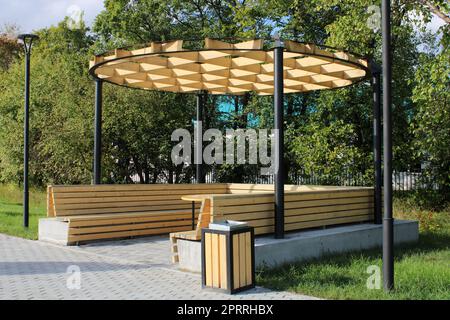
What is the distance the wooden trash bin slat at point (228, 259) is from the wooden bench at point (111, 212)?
4427 mm

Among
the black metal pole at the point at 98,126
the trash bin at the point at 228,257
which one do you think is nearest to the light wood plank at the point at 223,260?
the trash bin at the point at 228,257

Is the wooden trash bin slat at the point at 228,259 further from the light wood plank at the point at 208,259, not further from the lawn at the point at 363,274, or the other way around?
the lawn at the point at 363,274

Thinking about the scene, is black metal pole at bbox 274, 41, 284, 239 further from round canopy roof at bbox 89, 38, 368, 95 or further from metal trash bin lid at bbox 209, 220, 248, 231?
metal trash bin lid at bbox 209, 220, 248, 231

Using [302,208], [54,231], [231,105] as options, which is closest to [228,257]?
[302,208]

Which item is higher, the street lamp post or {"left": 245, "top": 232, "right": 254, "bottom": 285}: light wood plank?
the street lamp post

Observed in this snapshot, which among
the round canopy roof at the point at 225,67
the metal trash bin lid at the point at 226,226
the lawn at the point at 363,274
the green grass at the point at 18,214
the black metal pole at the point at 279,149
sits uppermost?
the round canopy roof at the point at 225,67

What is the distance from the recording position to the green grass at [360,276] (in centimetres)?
661

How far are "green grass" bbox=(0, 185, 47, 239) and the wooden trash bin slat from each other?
6236 mm

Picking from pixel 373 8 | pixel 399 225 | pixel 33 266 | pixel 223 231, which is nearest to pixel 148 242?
→ pixel 33 266

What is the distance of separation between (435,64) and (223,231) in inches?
333

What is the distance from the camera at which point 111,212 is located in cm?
1174

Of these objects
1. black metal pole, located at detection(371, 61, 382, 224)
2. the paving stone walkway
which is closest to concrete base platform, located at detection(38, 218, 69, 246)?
the paving stone walkway

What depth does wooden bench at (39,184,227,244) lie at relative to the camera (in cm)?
1071

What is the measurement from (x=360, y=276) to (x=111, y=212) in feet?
19.9
